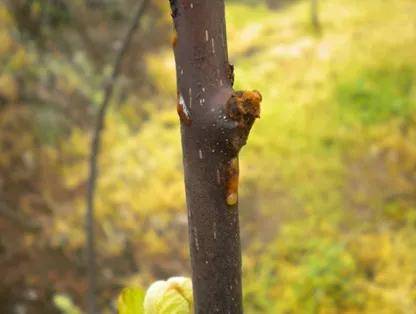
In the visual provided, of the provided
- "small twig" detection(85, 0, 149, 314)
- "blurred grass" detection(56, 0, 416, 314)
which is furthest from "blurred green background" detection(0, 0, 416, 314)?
"small twig" detection(85, 0, 149, 314)

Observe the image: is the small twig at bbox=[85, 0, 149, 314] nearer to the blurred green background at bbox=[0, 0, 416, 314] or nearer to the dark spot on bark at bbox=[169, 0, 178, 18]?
the dark spot on bark at bbox=[169, 0, 178, 18]

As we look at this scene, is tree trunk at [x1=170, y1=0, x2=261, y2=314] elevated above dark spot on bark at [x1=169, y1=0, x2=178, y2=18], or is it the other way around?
dark spot on bark at [x1=169, y1=0, x2=178, y2=18]

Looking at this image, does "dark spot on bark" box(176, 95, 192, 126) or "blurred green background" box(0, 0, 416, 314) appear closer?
"dark spot on bark" box(176, 95, 192, 126)

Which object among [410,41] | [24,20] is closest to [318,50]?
[410,41]

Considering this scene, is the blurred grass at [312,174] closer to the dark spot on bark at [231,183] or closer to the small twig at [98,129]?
the small twig at [98,129]

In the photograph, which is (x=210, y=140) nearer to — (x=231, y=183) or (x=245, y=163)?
(x=231, y=183)
